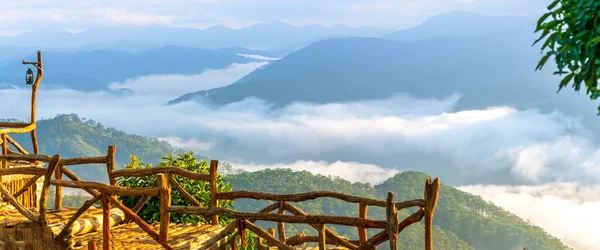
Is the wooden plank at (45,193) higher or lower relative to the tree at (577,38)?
lower

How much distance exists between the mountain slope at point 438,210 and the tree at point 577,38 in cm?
4293

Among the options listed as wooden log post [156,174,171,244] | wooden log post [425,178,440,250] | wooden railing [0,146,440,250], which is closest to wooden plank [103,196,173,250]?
wooden railing [0,146,440,250]

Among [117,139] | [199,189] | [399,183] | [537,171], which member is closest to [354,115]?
[537,171]

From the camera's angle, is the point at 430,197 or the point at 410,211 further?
the point at 410,211

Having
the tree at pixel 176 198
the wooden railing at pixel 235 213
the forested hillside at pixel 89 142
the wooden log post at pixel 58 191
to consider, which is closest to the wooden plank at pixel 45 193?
the wooden railing at pixel 235 213

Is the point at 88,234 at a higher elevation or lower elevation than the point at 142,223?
lower

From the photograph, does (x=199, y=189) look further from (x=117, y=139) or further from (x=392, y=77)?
(x=392, y=77)

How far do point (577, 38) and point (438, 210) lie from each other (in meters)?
55.4

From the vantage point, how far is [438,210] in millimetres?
59656

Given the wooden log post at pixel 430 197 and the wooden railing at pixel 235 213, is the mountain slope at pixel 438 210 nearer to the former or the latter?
the wooden railing at pixel 235 213

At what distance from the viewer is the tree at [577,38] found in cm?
549

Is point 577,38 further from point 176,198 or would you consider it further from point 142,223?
point 176,198

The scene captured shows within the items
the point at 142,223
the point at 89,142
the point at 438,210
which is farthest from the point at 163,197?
the point at 89,142

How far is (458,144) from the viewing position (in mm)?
135250
